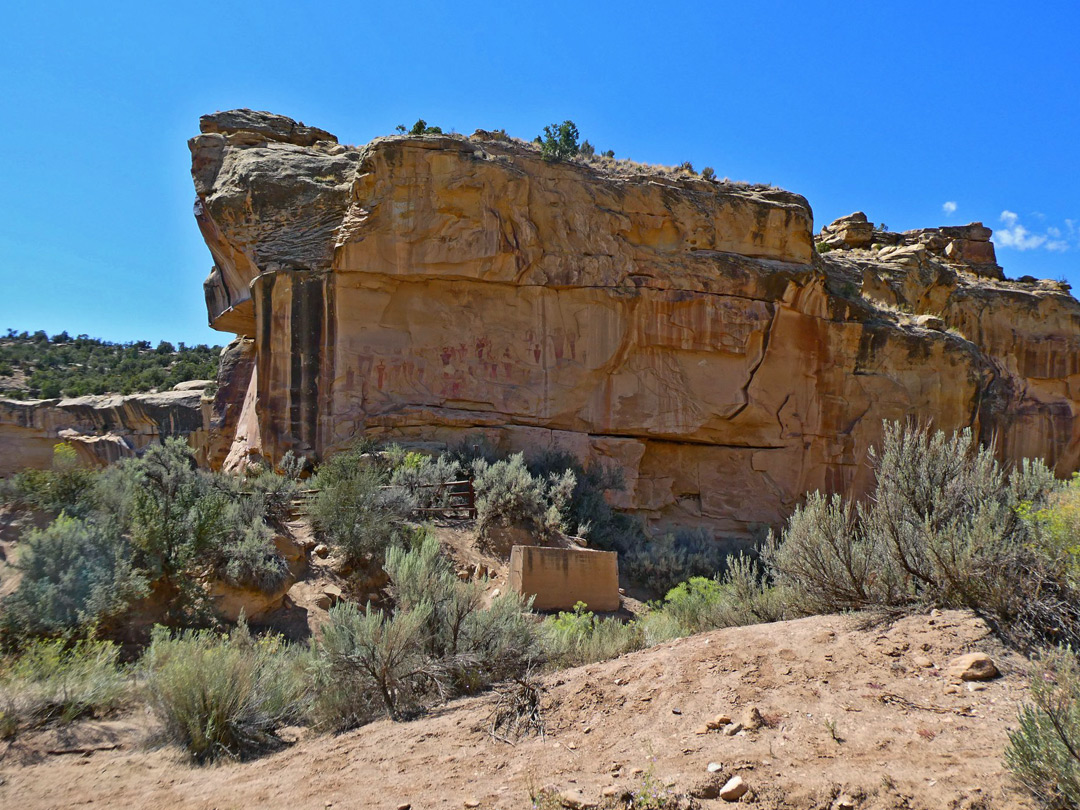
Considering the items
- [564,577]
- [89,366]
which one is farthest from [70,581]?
[89,366]

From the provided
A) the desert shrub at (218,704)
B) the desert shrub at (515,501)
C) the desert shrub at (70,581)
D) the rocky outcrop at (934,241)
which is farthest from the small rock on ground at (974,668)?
the rocky outcrop at (934,241)

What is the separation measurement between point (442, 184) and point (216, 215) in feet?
17.2

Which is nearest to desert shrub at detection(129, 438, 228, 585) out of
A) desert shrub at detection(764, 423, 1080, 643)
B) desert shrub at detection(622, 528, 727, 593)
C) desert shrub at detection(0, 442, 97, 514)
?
desert shrub at detection(0, 442, 97, 514)

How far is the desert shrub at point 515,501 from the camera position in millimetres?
13805

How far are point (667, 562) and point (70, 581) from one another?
9.62m

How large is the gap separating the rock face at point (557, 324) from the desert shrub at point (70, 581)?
758 cm

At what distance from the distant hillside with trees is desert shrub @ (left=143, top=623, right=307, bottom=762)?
3068 centimetres

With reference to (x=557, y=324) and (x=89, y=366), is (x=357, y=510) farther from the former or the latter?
(x=89, y=366)

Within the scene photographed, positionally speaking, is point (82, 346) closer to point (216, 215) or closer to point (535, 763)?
point (216, 215)

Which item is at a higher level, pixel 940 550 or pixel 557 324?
pixel 557 324

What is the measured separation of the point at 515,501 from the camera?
46.0ft

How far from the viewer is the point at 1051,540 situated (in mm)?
4777

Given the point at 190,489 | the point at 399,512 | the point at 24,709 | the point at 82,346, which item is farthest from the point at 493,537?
the point at 82,346

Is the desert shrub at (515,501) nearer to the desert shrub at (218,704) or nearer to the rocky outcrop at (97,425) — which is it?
the desert shrub at (218,704)
